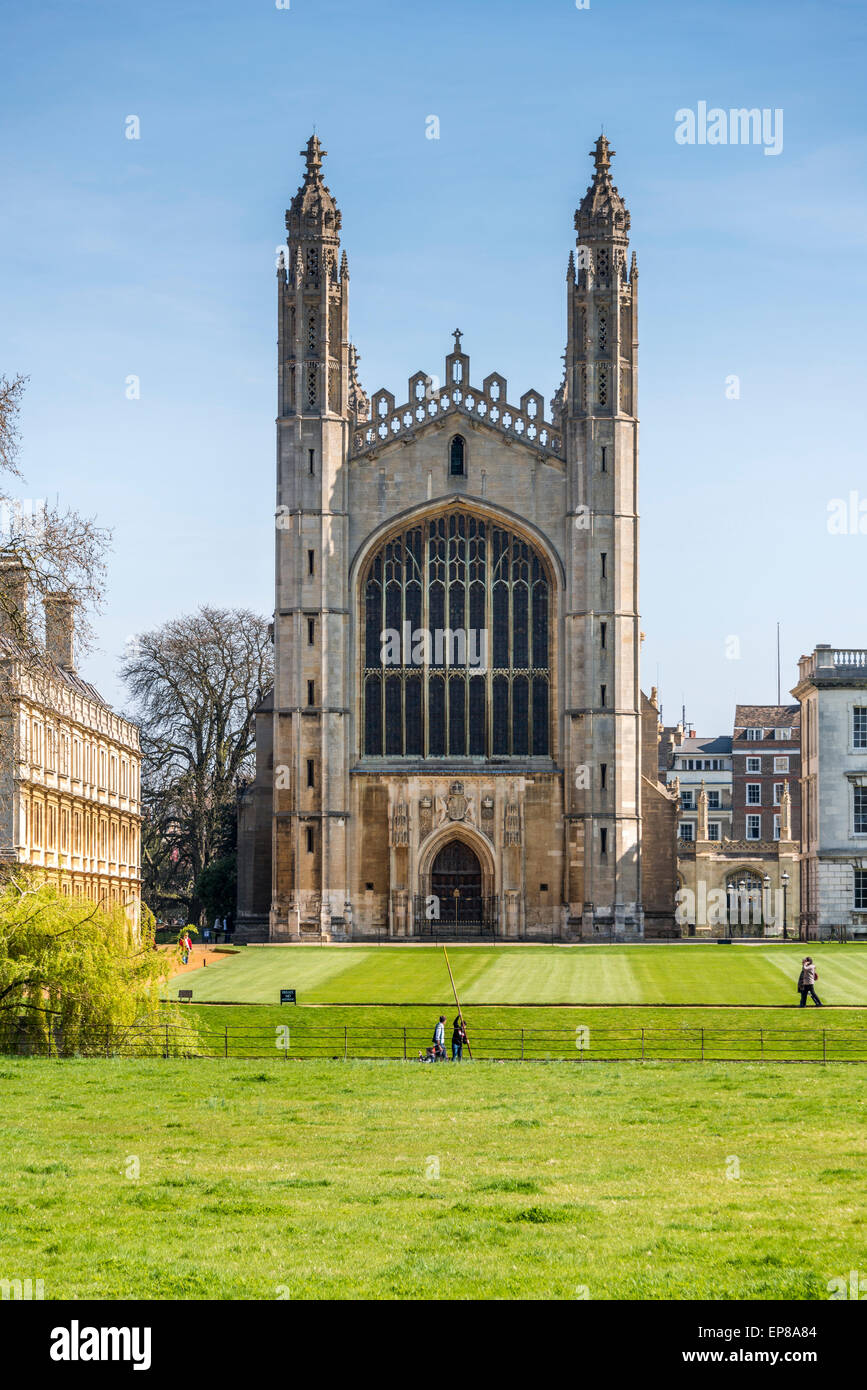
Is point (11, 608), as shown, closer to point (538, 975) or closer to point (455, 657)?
point (538, 975)

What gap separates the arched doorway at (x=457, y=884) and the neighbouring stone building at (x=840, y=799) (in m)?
12.4

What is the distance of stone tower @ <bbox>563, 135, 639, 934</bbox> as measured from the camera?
66.0m

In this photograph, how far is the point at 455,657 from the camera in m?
67.9

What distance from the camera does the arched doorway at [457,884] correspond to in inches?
2675

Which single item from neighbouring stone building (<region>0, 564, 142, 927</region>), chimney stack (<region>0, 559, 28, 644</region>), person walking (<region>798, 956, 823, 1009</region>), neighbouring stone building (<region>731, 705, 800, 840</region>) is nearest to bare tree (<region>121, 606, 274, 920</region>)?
neighbouring stone building (<region>0, 564, 142, 927</region>)

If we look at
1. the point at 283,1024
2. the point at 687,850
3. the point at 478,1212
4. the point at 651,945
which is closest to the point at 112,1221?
the point at 478,1212

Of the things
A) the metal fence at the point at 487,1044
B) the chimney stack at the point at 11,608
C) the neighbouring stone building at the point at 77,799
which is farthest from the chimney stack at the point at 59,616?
the metal fence at the point at 487,1044

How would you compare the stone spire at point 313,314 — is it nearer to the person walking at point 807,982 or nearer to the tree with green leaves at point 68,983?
→ the person walking at point 807,982

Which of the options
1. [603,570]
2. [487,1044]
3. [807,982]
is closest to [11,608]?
[487,1044]

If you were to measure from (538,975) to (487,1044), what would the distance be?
1612 centimetres
